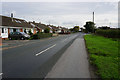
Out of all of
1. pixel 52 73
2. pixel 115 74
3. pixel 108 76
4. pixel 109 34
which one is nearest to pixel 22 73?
pixel 52 73

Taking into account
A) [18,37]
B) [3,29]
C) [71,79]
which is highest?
[3,29]

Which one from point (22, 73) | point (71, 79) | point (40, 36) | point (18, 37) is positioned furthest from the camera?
point (40, 36)

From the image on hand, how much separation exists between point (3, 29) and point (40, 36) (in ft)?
26.6

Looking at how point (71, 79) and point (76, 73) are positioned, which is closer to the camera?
point (71, 79)

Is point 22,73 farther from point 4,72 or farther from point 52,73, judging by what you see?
point 52,73

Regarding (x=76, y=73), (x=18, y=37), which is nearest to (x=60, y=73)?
(x=76, y=73)

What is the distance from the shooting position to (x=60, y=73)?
5.24 m

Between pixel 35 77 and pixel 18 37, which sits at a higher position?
pixel 18 37

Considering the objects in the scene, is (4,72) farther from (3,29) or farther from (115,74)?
(3,29)

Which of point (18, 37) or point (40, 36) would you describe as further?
point (40, 36)

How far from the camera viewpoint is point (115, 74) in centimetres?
489

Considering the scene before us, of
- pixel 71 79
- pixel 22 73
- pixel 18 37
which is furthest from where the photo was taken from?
pixel 18 37

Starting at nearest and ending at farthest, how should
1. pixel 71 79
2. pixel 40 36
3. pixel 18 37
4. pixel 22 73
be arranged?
pixel 71 79 < pixel 22 73 < pixel 18 37 < pixel 40 36

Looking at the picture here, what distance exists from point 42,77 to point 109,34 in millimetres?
28183
